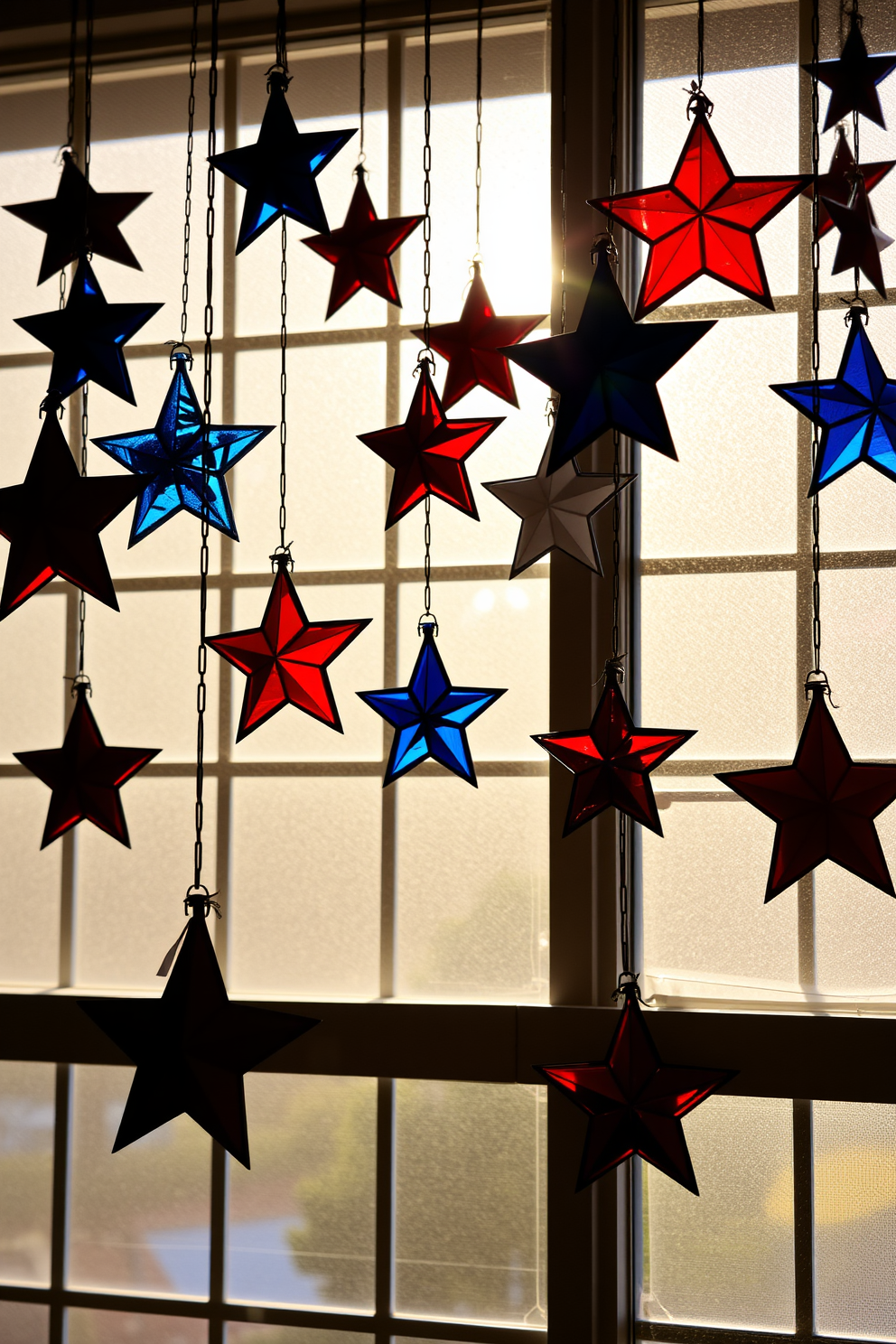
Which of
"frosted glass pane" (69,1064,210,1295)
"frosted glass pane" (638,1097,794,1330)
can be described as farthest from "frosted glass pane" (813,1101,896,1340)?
"frosted glass pane" (69,1064,210,1295)

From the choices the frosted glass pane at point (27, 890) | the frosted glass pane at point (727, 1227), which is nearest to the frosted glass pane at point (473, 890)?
the frosted glass pane at point (727, 1227)

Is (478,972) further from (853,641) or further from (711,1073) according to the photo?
(853,641)

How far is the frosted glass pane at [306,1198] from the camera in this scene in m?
1.87

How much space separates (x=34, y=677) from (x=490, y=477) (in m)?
0.93

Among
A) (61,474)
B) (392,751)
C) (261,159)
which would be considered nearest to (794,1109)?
(392,751)

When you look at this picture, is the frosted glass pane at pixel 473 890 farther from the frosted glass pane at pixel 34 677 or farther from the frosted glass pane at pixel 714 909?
the frosted glass pane at pixel 34 677

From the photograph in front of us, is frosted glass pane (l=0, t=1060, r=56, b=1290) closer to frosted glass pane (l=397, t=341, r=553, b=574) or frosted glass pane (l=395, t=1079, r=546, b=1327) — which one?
frosted glass pane (l=395, t=1079, r=546, b=1327)

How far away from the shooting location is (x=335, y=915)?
1.91 meters

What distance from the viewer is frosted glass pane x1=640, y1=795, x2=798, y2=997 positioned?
1740 mm

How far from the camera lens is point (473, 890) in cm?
186

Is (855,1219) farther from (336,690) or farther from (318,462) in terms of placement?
(318,462)

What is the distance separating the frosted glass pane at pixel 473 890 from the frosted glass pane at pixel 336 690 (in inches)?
5.1

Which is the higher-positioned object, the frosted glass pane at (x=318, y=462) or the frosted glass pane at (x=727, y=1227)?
the frosted glass pane at (x=318, y=462)

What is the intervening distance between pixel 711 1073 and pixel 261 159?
3.92 feet
